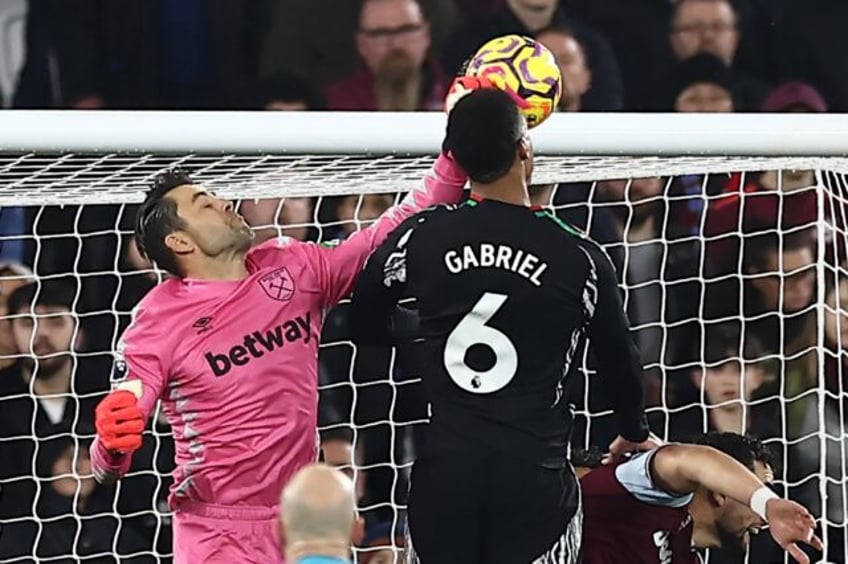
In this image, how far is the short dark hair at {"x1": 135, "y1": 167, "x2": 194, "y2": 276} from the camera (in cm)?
320

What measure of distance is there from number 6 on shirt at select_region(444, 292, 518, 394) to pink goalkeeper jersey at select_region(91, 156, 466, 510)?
312mm

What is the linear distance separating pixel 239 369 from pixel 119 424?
0.99ft

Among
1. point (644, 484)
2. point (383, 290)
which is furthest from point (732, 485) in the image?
point (383, 290)

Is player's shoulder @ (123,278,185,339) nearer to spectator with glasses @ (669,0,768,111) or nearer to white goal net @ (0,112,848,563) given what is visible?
white goal net @ (0,112,848,563)

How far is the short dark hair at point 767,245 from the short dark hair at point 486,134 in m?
1.58

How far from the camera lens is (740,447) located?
11.3 ft

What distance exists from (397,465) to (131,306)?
2.45ft

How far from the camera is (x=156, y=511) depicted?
4215 mm

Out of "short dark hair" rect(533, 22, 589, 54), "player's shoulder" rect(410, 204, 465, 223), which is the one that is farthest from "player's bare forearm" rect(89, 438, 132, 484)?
"short dark hair" rect(533, 22, 589, 54)

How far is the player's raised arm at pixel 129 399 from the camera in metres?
2.89

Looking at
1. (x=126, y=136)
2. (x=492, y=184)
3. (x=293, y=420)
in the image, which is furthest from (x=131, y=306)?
(x=492, y=184)

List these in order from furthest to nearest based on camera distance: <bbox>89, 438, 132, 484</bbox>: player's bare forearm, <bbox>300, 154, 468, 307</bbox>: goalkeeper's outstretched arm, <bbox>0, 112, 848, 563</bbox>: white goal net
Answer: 1. <bbox>0, 112, 848, 563</bbox>: white goal net
2. <bbox>300, 154, 468, 307</bbox>: goalkeeper's outstretched arm
3. <bbox>89, 438, 132, 484</bbox>: player's bare forearm

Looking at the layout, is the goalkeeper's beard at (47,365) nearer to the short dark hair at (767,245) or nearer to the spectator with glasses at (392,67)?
the spectator with glasses at (392,67)

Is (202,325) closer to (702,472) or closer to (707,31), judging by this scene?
(702,472)
